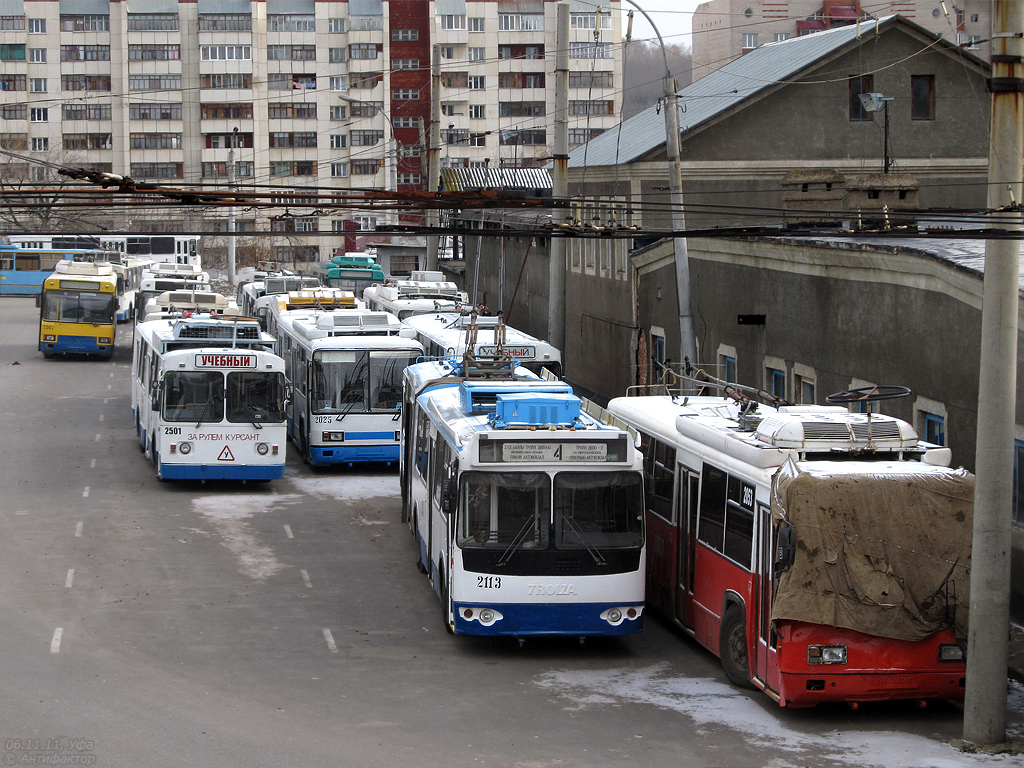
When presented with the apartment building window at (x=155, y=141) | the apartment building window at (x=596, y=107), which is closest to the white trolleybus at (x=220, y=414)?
the apartment building window at (x=155, y=141)

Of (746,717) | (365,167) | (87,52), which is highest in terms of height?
(87,52)

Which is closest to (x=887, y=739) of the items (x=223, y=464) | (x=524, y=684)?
(x=524, y=684)

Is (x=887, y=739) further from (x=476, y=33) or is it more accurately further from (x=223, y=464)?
A: (x=476, y=33)

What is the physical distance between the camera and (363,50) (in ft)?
302

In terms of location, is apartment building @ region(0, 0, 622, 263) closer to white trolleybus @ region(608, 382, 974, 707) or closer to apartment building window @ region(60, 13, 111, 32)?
apartment building window @ region(60, 13, 111, 32)

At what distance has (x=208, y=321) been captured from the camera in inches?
978

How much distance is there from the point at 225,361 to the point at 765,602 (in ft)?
42.4

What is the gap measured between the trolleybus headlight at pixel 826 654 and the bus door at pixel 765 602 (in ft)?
0.99

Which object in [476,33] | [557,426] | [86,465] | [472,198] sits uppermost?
[476,33]

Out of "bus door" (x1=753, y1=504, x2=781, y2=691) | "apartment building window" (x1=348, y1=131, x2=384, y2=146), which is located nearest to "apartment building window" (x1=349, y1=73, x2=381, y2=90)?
"apartment building window" (x1=348, y1=131, x2=384, y2=146)

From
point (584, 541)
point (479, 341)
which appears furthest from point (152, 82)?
point (584, 541)

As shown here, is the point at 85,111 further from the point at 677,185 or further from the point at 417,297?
the point at 677,185

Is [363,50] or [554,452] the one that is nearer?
[554,452]

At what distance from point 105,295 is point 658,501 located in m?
32.4
